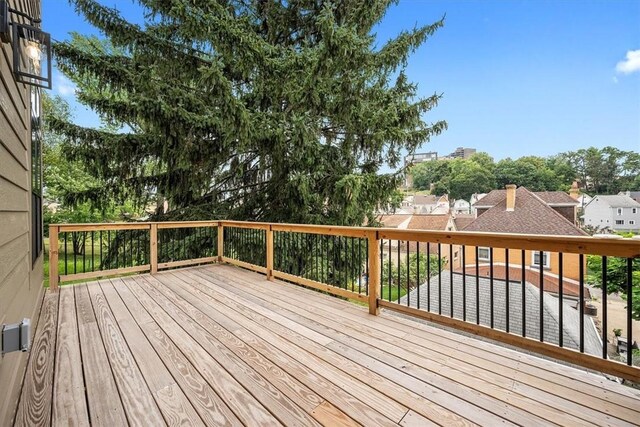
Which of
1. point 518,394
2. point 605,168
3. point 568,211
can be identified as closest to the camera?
point 518,394

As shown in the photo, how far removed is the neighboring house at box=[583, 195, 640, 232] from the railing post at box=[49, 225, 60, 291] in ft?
112

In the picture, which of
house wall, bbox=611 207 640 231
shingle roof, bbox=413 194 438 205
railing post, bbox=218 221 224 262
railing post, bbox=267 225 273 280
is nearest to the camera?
railing post, bbox=267 225 273 280

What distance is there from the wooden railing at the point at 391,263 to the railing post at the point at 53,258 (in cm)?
1

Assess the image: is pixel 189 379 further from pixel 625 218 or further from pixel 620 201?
pixel 625 218

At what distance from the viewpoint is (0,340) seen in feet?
4.38

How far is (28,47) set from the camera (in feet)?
6.61

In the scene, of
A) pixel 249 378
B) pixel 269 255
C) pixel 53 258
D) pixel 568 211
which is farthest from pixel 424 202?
pixel 249 378

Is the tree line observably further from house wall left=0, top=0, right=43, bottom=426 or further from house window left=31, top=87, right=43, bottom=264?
house wall left=0, top=0, right=43, bottom=426

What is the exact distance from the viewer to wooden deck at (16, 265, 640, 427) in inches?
61.5

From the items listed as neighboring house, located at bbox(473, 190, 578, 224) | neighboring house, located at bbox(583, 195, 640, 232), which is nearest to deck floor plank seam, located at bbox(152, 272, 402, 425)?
neighboring house, located at bbox(473, 190, 578, 224)

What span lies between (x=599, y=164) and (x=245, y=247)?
31.6m

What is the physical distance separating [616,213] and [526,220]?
57.0ft

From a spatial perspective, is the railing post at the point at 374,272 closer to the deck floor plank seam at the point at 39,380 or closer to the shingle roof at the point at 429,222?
the deck floor plank seam at the point at 39,380

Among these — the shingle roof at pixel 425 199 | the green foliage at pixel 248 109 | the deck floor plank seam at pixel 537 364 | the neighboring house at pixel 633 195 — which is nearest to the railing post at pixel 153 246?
the green foliage at pixel 248 109
